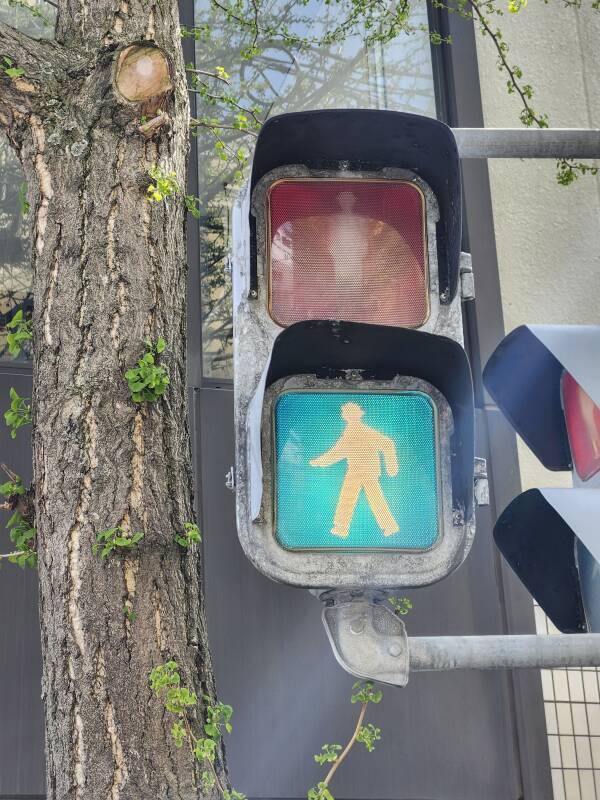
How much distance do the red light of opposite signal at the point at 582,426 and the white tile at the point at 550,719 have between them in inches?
159

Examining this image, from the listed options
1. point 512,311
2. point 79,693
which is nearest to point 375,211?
point 79,693

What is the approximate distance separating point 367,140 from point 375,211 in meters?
0.15

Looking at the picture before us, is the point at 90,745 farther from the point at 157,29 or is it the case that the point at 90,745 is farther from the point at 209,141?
the point at 209,141

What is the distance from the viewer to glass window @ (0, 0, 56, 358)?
5.75 meters

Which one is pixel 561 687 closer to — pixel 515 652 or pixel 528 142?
pixel 528 142

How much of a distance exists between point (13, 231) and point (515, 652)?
4781mm

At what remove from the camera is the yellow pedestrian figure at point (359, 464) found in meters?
1.96

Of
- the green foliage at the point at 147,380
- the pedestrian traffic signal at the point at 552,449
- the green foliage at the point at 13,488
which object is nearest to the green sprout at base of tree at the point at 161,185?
the green foliage at the point at 147,380

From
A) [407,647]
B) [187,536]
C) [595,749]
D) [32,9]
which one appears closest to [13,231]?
[32,9]

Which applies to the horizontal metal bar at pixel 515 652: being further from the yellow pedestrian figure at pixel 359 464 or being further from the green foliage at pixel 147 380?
the green foliage at pixel 147 380

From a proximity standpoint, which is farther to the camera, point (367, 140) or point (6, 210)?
point (6, 210)

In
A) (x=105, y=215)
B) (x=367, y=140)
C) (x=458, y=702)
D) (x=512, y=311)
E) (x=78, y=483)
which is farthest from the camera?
(x=512, y=311)

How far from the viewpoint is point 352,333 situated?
1.97 m

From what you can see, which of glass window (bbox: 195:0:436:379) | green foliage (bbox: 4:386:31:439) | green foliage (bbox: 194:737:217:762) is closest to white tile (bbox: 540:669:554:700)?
glass window (bbox: 195:0:436:379)
